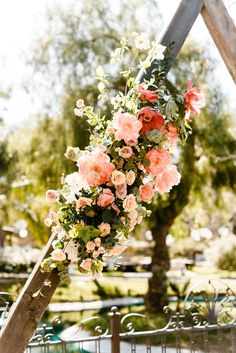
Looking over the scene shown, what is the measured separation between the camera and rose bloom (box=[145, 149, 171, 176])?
1.90 meters

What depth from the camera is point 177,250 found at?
20.8 m

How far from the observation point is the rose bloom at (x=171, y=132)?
1.95 metres

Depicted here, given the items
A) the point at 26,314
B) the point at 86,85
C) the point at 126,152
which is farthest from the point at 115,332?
the point at 86,85

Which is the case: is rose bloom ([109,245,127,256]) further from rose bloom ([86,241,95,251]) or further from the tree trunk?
the tree trunk

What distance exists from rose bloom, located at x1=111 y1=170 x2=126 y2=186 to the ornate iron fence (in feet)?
5.87

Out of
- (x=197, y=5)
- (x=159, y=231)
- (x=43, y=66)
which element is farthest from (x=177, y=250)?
(x=197, y=5)

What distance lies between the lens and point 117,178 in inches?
72.2

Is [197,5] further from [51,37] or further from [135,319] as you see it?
[135,319]

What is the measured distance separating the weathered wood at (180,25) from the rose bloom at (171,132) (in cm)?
27

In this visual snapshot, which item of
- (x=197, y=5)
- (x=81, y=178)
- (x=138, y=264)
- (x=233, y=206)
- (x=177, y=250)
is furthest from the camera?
(x=177, y=250)

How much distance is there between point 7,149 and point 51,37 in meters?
2.46

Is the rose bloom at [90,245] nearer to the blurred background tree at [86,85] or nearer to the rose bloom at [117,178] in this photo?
the rose bloom at [117,178]

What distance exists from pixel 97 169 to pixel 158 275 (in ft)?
31.5

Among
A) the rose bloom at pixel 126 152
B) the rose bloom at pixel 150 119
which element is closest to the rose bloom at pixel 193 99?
the rose bloom at pixel 150 119
